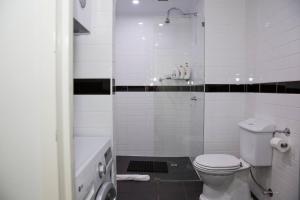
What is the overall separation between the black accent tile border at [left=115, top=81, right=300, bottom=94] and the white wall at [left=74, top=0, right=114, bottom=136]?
4.03ft

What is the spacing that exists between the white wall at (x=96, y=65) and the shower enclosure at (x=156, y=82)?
4.76 ft

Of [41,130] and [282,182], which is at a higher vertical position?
[41,130]

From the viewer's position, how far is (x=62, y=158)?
2.14ft

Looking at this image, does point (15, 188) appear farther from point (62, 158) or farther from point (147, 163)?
point (147, 163)

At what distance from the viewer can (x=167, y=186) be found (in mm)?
2350

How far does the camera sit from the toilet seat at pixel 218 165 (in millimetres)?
1792

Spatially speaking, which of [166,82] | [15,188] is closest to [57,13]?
[15,188]

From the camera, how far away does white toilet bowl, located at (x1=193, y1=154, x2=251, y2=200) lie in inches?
71.1

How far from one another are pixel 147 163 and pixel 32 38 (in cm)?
259

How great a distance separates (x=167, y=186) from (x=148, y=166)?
57 centimetres

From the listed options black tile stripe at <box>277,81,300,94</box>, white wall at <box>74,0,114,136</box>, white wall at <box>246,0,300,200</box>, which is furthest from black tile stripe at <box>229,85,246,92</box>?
white wall at <box>74,0,114,136</box>

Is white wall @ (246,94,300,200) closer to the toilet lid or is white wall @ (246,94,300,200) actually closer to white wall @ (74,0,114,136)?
the toilet lid

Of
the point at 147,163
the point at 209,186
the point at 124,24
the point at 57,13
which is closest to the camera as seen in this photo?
the point at 57,13

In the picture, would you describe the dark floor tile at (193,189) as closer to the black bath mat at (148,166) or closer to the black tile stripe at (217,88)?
the black bath mat at (148,166)
